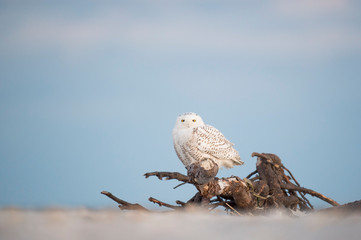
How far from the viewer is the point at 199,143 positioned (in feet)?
21.2

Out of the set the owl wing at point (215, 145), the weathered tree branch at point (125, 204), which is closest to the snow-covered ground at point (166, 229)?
→ the owl wing at point (215, 145)

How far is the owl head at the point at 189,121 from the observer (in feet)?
22.2

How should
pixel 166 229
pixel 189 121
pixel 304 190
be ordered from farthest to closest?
pixel 304 190 → pixel 189 121 → pixel 166 229

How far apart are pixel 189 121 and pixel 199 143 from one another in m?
0.50

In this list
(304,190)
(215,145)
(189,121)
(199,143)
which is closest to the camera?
(199,143)

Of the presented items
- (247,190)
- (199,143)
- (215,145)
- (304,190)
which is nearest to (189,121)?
(199,143)

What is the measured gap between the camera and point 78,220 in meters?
2.44

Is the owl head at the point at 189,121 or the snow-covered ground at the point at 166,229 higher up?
the owl head at the point at 189,121

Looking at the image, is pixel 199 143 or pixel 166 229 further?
pixel 199 143

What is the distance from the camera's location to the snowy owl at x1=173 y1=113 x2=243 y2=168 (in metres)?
6.52

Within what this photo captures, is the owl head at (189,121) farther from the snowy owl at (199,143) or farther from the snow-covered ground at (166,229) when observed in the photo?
the snow-covered ground at (166,229)

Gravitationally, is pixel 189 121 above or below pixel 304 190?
above

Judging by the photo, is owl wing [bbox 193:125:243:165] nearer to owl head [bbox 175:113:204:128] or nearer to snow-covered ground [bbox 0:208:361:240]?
owl head [bbox 175:113:204:128]

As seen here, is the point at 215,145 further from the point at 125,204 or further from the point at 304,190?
the point at 304,190
